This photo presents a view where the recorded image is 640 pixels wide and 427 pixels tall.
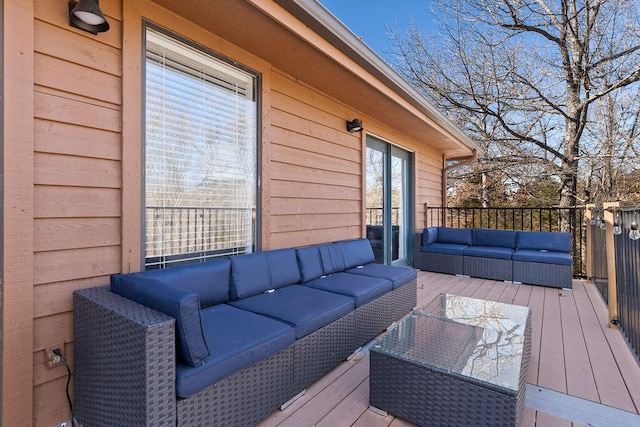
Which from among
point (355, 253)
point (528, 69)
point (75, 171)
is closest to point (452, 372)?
point (355, 253)

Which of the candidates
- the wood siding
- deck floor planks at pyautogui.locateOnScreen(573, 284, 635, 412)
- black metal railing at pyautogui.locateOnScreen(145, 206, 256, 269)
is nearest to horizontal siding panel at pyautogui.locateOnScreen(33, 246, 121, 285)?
the wood siding

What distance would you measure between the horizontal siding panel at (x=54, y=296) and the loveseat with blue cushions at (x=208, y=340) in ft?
0.28

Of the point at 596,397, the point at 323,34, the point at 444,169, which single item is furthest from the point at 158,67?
the point at 444,169

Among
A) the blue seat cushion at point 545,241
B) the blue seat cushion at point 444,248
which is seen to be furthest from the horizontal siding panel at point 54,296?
the blue seat cushion at point 545,241

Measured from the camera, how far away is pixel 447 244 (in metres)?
5.77

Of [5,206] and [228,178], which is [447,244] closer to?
[228,178]

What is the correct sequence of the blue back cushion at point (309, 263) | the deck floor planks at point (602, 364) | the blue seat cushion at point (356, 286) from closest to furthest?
the deck floor planks at point (602, 364) < the blue seat cushion at point (356, 286) < the blue back cushion at point (309, 263)

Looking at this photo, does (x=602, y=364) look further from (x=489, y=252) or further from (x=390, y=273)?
(x=489, y=252)

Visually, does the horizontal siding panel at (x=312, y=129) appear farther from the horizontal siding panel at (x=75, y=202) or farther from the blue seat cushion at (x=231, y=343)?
the blue seat cushion at (x=231, y=343)

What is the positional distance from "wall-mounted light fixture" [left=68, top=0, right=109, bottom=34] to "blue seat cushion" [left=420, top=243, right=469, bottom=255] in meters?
5.16

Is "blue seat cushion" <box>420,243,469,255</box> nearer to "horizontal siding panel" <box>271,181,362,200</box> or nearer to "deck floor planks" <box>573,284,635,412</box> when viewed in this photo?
"deck floor planks" <box>573,284,635,412</box>

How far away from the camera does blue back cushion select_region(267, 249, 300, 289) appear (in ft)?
8.58

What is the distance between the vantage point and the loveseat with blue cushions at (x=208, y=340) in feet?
4.32

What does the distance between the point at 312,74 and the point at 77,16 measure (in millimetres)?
1915
